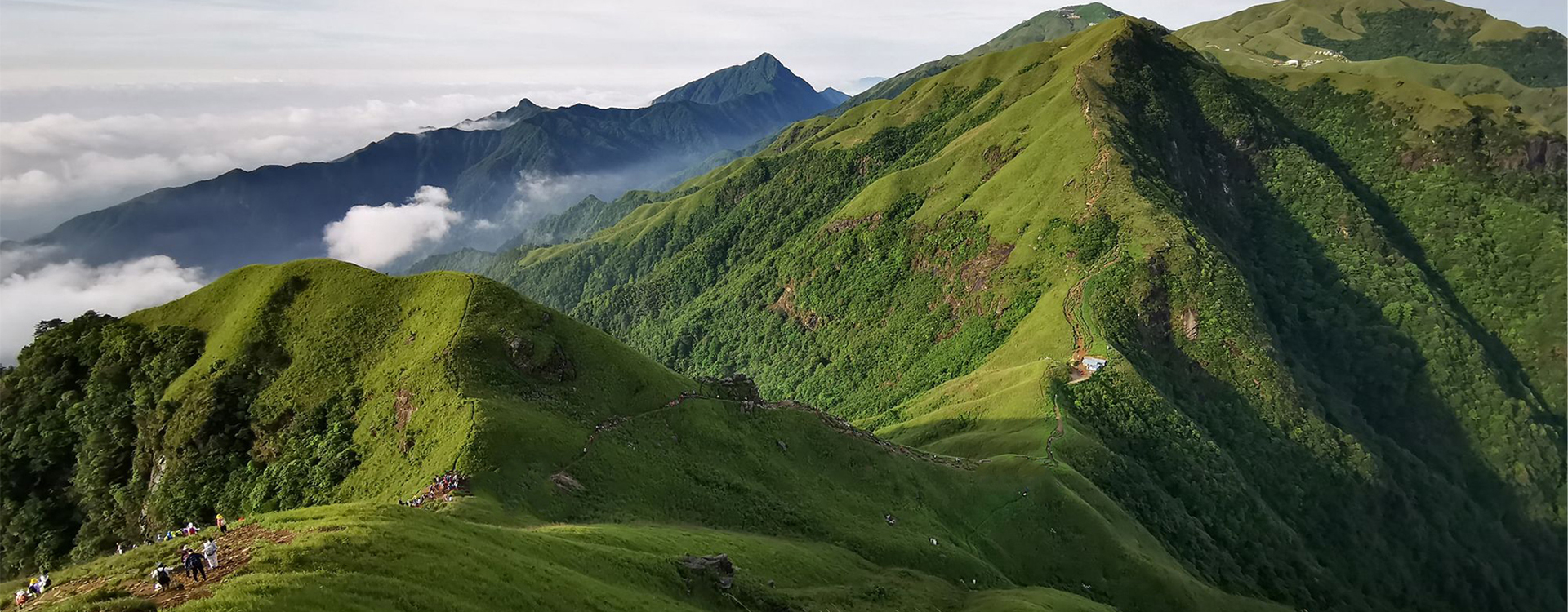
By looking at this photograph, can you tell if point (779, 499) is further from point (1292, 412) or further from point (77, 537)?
point (1292, 412)

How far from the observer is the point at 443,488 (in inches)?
2307

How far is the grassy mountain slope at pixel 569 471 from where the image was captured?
52719mm

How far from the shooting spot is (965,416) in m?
133

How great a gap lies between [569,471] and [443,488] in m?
11.3

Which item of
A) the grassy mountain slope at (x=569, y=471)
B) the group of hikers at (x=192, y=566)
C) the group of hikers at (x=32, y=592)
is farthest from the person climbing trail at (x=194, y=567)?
the grassy mountain slope at (x=569, y=471)

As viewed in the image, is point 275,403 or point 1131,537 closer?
point 275,403

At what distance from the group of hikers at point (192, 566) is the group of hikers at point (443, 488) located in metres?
26.8

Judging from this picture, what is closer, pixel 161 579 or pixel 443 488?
pixel 161 579

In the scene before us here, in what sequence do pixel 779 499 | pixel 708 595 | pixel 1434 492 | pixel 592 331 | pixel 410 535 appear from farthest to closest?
1. pixel 1434 492
2. pixel 592 331
3. pixel 779 499
4. pixel 708 595
5. pixel 410 535

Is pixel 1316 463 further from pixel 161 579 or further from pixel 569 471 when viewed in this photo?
pixel 161 579

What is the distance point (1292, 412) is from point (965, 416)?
81.2 metres

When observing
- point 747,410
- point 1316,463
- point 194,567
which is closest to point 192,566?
point 194,567

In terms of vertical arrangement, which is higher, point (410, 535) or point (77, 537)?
point (410, 535)

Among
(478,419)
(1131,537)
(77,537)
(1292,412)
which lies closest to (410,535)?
(478,419)
